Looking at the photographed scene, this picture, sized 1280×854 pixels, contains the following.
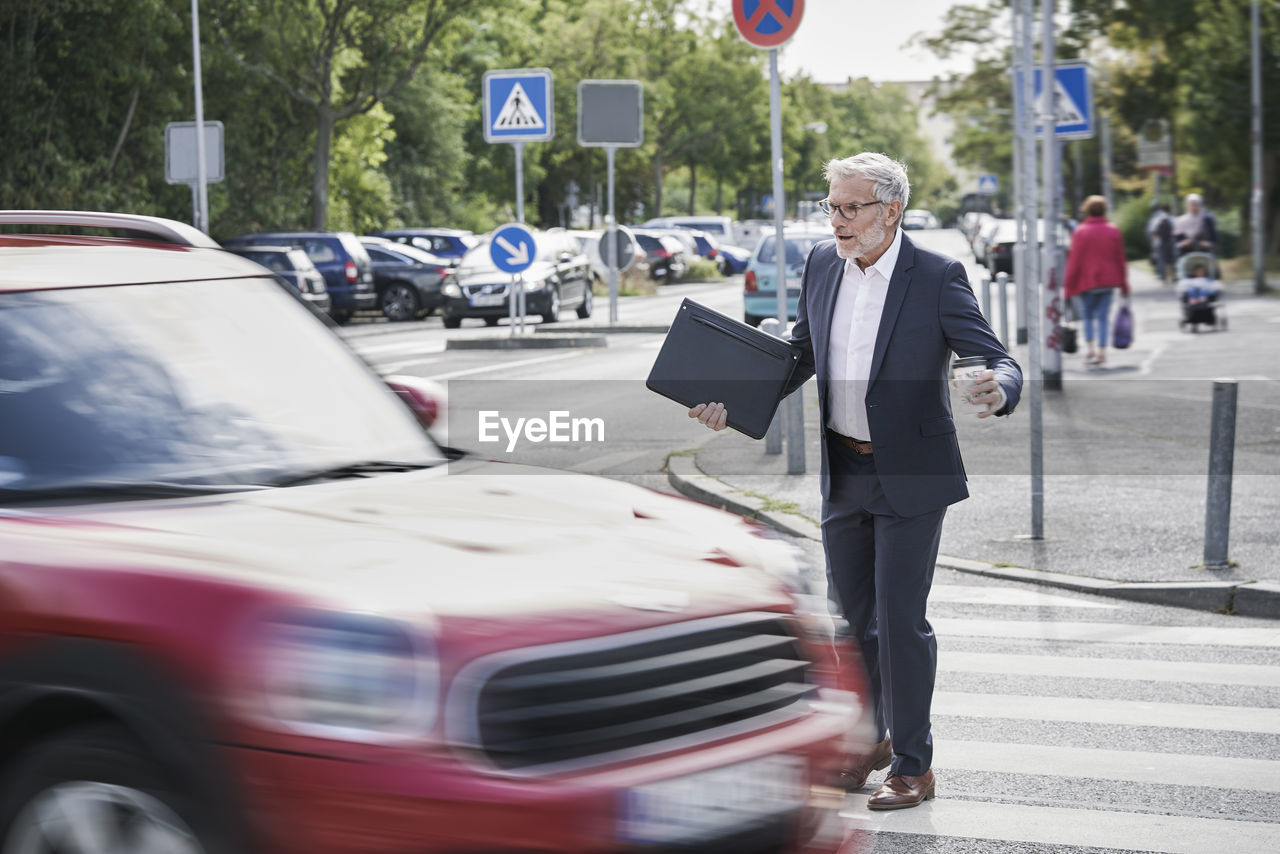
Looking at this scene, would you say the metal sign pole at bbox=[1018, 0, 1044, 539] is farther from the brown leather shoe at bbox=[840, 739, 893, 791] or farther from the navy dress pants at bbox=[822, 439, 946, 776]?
the navy dress pants at bbox=[822, 439, 946, 776]

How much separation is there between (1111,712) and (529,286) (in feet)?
80.3

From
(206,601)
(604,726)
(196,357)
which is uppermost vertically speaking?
(196,357)

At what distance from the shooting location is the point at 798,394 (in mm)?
11516

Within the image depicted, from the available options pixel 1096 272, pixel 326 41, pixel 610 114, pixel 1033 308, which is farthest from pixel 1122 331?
pixel 326 41

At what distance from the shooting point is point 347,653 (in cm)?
297

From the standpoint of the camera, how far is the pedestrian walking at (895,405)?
15.8 ft

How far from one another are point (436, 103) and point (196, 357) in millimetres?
52360

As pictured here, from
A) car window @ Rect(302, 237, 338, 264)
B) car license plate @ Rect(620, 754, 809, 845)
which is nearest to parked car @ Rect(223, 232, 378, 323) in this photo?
car window @ Rect(302, 237, 338, 264)

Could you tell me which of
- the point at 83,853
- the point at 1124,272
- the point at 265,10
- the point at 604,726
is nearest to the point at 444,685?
the point at 604,726

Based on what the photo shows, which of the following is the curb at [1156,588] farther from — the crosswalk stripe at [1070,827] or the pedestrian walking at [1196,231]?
the pedestrian walking at [1196,231]

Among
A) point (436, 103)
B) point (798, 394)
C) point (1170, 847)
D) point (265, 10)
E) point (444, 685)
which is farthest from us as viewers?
point (436, 103)

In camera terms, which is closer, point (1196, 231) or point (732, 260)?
point (1196, 231)

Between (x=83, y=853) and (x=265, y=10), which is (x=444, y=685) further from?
(x=265, y=10)

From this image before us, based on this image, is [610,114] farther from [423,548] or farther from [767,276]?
[423,548]
